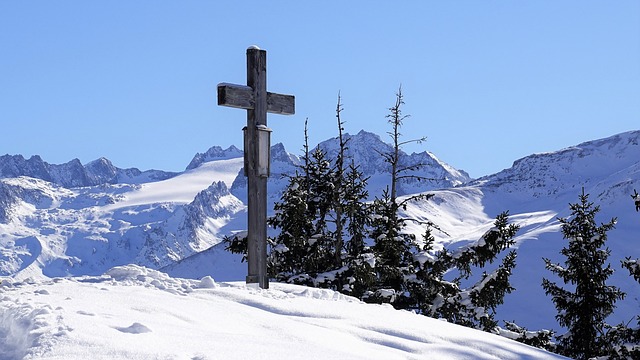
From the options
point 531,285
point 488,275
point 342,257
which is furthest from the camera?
point 531,285

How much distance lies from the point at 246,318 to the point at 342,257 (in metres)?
15.4

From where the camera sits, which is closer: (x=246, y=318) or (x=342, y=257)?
(x=246, y=318)

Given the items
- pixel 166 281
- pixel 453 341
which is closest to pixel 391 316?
pixel 453 341

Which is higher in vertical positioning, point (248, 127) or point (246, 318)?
point (248, 127)

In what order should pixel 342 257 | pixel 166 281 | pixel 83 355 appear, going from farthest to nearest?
pixel 342 257 < pixel 166 281 < pixel 83 355

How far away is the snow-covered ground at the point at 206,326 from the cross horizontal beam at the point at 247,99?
10.8 ft

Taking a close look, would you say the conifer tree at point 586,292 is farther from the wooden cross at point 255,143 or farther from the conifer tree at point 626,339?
the wooden cross at point 255,143

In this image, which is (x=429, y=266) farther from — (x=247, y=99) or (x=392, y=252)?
(x=247, y=99)

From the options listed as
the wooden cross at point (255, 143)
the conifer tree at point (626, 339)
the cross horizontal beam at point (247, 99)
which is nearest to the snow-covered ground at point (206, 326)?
the wooden cross at point (255, 143)

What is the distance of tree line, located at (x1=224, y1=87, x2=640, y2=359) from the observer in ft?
69.7

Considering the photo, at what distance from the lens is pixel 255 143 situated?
13.6 meters

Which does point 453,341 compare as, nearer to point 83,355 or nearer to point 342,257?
point 83,355

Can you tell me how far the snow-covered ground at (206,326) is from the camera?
6805 mm

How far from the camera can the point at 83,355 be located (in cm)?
638
